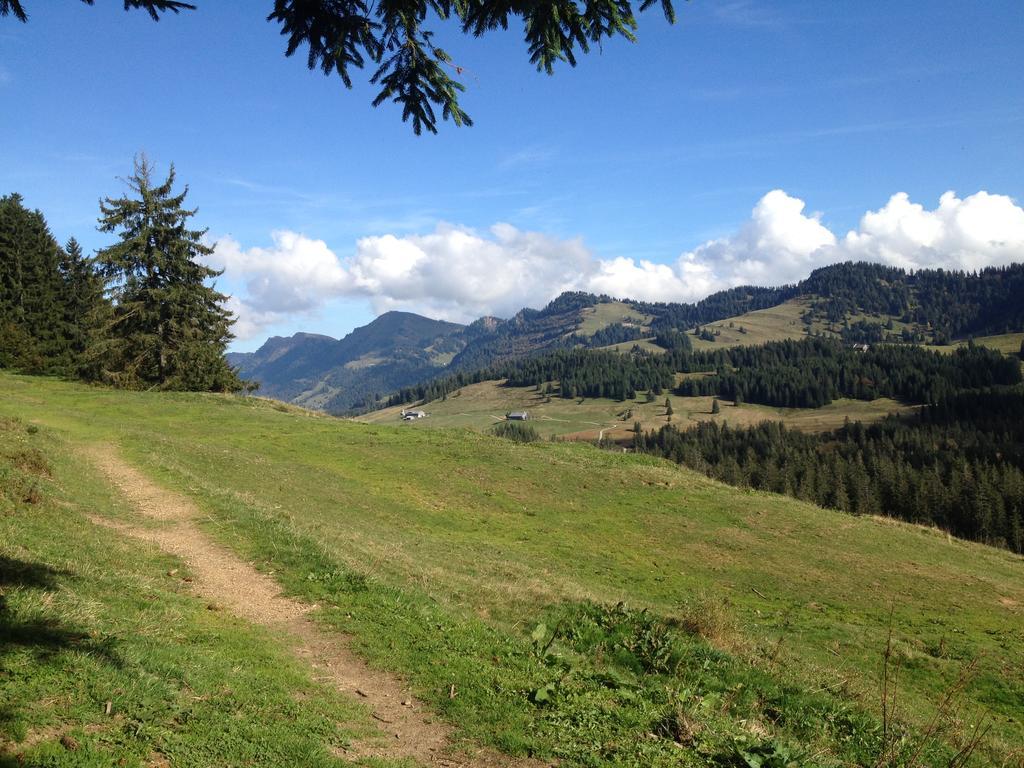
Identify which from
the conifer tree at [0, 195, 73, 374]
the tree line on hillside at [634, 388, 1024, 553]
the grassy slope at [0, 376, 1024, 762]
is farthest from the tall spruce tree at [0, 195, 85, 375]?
the tree line on hillside at [634, 388, 1024, 553]

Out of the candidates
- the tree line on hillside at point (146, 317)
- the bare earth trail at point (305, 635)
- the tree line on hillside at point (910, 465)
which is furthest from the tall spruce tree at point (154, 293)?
the tree line on hillside at point (910, 465)

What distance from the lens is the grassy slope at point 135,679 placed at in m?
5.74

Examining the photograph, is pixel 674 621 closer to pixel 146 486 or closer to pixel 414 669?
pixel 414 669

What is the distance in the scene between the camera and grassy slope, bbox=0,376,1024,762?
10578mm

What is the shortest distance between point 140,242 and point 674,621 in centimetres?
5342

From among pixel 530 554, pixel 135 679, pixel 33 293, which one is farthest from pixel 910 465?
pixel 33 293

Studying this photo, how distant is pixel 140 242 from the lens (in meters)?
49.0

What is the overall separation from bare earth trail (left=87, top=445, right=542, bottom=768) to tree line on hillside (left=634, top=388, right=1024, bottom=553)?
9217 cm

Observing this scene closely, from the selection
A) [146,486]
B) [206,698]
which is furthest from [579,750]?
[146,486]

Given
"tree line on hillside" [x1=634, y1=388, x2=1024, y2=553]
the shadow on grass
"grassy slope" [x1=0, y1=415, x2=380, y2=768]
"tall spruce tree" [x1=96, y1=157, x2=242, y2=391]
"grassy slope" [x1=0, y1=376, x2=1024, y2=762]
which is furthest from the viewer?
"tree line on hillside" [x1=634, y1=388, x2=1024, y2=553]

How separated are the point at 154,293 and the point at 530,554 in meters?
43.7

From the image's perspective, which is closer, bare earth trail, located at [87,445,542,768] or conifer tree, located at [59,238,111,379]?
bare earth trail, located at [87,445,542,768]

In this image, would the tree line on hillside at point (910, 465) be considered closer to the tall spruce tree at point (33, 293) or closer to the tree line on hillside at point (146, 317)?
the tree line on hillside at point (146, 317)

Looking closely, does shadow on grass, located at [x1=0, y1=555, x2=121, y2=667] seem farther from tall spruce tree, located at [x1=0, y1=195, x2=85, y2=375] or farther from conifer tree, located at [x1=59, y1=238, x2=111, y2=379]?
tall spruce tree, located at [x1=0, y1=195, x2=85, y2=375]
